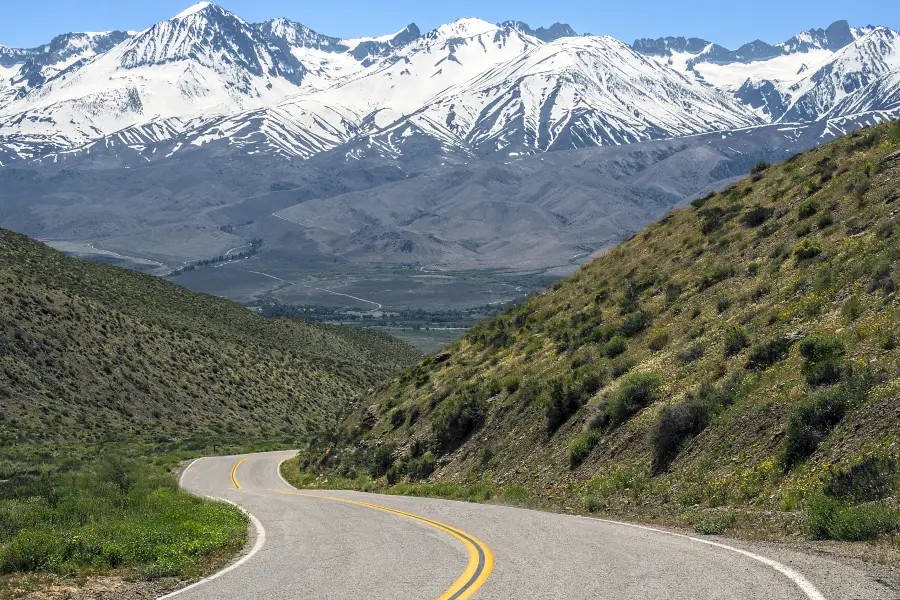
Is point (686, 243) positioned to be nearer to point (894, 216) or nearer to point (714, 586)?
point (894, 216)

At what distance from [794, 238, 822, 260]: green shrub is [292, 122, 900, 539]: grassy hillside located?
67mm

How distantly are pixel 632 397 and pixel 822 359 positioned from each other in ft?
17.3

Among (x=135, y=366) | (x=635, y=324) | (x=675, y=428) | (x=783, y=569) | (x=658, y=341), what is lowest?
(x=783, y=569)

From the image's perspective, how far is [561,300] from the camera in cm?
3900

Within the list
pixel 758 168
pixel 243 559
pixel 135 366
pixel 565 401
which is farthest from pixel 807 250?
pixel 135 366

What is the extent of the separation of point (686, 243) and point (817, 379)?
58.8 ft

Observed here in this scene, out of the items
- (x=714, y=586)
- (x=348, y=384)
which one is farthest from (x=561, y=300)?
(x=348, y=384)

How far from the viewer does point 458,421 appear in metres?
30.4

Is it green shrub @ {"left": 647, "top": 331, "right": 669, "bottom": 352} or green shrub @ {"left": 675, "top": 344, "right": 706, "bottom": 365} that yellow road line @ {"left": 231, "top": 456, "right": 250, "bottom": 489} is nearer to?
green shrub @ {"left": 647, "top": 331, "right": 669, "bottom": 352}

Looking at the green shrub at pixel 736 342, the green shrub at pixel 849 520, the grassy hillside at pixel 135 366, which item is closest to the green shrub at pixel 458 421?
the green shrub at pixel 736 342

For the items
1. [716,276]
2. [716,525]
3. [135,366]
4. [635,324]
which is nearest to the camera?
[716,525]

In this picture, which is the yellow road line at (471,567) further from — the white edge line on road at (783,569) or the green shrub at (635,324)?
the green shrub at (635,324)

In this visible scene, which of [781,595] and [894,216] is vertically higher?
[894,216]

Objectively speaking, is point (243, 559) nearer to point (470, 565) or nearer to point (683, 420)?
point (470, 565)
